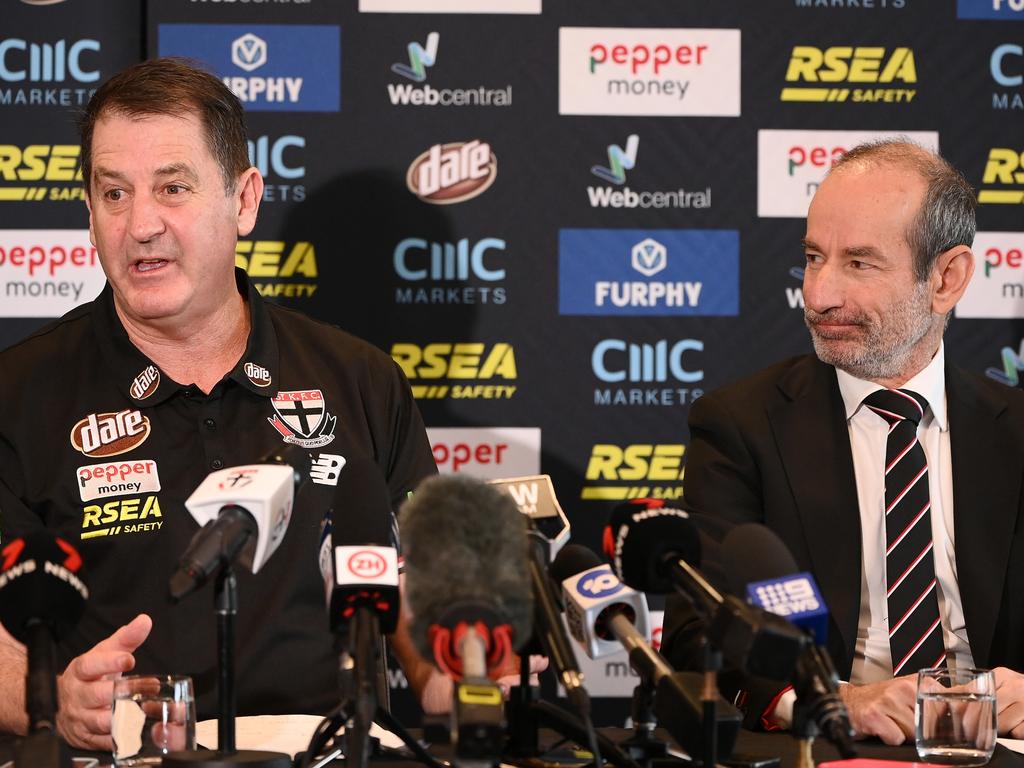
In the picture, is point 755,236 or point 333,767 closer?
point 333,767

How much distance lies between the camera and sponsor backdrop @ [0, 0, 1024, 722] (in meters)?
3.64

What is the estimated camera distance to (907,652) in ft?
8.11

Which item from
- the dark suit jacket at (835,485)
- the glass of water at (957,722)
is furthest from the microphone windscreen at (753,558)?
the dark suit jacket at (835,485)

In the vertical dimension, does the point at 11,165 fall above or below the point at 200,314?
above

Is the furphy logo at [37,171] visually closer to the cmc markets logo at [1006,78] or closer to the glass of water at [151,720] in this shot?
the glass of water at [151,720]

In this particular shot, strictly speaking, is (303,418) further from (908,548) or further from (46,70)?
(46,70)

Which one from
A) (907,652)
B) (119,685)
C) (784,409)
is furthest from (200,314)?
(907,652)

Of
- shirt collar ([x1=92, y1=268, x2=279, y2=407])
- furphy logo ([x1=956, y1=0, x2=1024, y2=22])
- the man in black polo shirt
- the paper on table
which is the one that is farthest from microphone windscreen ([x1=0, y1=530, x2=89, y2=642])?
furphy logo ([x1=956, y1=0, x2=1024, y2=22])

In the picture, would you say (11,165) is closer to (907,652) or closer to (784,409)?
(784,409)

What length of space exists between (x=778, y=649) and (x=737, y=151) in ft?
8.70

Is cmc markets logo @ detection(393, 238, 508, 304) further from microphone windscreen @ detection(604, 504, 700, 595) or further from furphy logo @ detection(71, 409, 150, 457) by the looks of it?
microphone windscreen @ detection(604, 504, 700, 595)

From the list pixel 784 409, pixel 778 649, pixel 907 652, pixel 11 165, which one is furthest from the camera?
pixel 11 165

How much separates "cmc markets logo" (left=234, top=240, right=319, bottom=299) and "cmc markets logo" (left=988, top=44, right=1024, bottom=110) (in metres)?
1.98

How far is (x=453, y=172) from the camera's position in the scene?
3656mm
